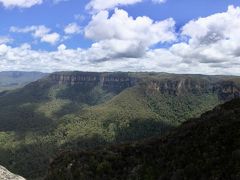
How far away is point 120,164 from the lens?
201ft

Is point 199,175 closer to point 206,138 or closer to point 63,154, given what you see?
point 206,138

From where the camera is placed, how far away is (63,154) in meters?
73.4

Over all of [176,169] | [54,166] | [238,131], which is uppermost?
[238,131]

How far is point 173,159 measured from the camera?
52656 millimetres

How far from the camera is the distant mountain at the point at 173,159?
148 feet

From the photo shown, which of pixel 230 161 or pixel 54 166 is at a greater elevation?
pixel 230 161

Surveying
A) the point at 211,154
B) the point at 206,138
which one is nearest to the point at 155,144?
the point at 206,138

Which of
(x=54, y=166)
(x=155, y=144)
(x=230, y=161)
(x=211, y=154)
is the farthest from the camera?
(x=54, y=166)

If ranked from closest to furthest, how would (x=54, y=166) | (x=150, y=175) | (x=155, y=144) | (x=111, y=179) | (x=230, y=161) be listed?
1. (x=230, y=161)
2. (x=150, y=175)
3. (x=111, y=179)
4. (x=155, y=144)
5. (x=54, y=166)

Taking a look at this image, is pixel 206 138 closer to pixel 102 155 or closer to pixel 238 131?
pixel 238 131

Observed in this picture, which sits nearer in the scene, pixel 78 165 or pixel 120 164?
pixel 120 164

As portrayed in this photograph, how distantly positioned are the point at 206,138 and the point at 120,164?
46.5 feet

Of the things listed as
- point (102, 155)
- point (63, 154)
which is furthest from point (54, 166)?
point (102, 155)

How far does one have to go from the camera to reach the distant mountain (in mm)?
45125
